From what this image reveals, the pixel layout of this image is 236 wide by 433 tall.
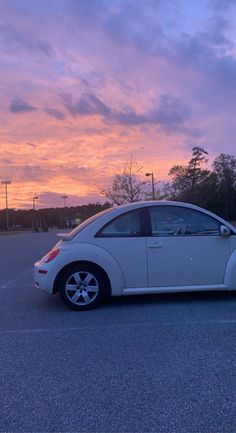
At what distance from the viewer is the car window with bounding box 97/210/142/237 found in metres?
6.94

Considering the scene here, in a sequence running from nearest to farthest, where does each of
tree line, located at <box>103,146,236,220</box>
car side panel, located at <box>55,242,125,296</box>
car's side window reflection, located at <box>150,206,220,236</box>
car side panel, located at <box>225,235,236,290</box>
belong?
1. car side panel, located at <box>55,242,125,296</box>
2. car side panel, located at <box>225,235,236,290</box>
3. car's side window reflection, located at <box>150,206,220,236</box>
4. tree line, located at <box>103,146,236,220</box>

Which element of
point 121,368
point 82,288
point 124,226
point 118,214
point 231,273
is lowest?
point 121,368

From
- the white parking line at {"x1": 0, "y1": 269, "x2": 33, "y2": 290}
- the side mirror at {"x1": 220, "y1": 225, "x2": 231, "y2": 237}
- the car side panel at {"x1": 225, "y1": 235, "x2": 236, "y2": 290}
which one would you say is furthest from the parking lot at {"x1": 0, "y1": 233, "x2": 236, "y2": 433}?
the white parking line at {"x1": 0, "y1": 269, "x2": 33, "y2": 290}

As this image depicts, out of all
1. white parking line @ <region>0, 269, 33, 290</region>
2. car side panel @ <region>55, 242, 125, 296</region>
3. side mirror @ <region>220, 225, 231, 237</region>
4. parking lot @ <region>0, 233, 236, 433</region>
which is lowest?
parking lot @ <region>0, 233, 236, 433</region>

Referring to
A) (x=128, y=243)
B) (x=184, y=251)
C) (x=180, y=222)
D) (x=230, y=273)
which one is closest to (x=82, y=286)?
(x=128, y=243)

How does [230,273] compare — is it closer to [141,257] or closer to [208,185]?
[141,257]

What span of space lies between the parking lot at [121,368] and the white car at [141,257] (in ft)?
1.11

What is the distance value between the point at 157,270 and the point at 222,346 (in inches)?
83.9

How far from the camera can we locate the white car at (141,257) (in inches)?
267

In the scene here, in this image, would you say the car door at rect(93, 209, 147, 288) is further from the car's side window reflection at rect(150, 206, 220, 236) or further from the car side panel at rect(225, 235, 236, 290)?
the car side panel at rect(225, 235, 236, 290)

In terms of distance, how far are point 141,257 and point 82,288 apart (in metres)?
0.99

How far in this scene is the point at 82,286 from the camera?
267 inches

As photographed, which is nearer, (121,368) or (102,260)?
(121,368)

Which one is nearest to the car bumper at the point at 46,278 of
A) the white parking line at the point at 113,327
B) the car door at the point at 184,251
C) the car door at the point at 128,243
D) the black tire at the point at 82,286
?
the black tire at the point at 82,286
